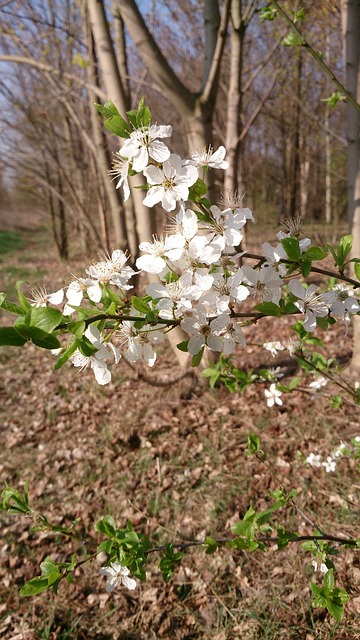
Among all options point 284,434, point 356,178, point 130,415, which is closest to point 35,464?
point 130,415

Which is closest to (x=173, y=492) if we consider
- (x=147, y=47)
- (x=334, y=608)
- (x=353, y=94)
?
(x=334, y=608)

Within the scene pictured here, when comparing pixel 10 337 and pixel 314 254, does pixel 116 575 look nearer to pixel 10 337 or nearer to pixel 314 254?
pixel 10 337

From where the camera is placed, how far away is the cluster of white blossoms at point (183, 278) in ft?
2.82

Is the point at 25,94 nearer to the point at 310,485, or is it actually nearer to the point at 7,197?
the point at 310,485

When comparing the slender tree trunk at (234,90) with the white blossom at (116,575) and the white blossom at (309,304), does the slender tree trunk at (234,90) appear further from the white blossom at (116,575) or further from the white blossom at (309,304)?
the white blossom at (116,575)

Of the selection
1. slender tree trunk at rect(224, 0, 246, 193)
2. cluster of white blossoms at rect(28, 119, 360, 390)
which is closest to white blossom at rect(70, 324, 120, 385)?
cluster of white blossoms at rect(28, 119, 360, 390)

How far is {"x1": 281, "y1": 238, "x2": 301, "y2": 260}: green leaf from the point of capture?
2.96 feet

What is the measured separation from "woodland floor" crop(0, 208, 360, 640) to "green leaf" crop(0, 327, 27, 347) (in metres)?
1.53

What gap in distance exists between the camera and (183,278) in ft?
2.83

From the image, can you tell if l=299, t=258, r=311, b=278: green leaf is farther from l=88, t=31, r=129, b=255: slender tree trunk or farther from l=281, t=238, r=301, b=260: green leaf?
l=88, t=31, r=129, b=255: slender tree trunk

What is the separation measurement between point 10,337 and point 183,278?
1.24ft

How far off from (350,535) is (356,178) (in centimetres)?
234

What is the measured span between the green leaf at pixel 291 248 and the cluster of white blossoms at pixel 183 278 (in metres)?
0.04

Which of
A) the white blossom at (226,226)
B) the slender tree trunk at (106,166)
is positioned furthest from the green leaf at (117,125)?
the slender tree trunk at (106,166)
